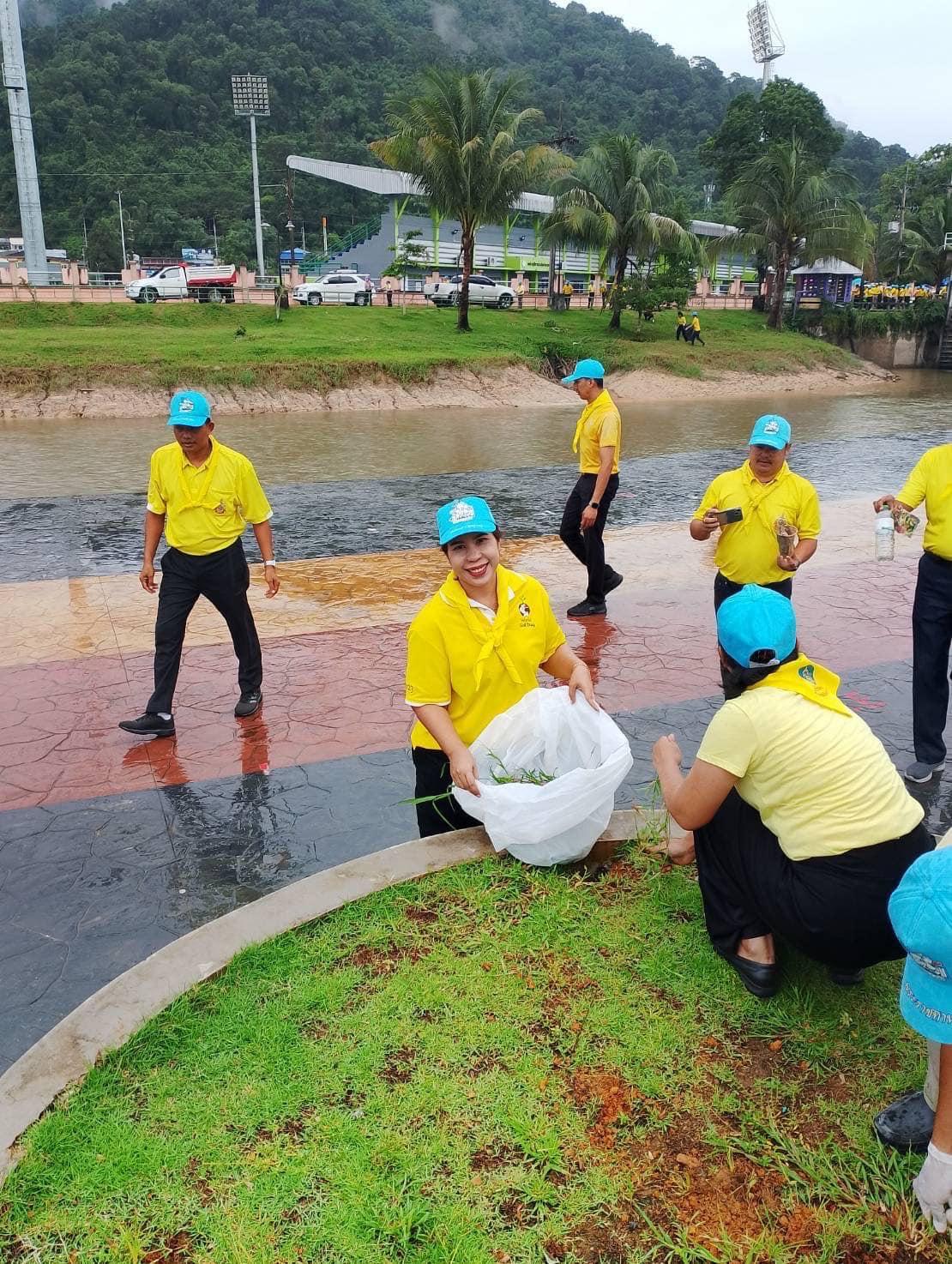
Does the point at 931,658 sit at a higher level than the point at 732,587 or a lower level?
lower

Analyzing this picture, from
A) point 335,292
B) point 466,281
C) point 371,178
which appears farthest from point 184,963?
point 371,178

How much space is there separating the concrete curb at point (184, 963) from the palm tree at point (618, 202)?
102 ft

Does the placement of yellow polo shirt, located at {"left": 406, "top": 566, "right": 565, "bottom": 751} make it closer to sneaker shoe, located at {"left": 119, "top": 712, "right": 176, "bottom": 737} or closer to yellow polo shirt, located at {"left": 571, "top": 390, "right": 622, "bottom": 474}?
sneaker shoe, located at {"left": 119, "top": 712, "right": 176, "bottom": 737}

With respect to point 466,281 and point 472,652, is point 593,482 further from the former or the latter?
point 466,281

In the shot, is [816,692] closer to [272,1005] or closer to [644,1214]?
[644,1214]

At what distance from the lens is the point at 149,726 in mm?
4996

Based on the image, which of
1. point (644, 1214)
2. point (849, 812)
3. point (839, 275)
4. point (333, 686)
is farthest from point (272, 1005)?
point (839, 275)

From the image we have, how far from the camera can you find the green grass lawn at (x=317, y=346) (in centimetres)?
2212

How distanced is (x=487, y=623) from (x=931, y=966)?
1.75m

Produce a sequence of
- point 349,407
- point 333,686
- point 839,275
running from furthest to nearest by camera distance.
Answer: point 839,275, point 349,407, point 333,686

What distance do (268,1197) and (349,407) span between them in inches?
874

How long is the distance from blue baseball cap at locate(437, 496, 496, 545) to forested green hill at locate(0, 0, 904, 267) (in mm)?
53479

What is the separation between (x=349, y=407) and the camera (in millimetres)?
23156

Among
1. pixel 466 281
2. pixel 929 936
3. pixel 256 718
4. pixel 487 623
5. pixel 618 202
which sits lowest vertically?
pixel 256 718
